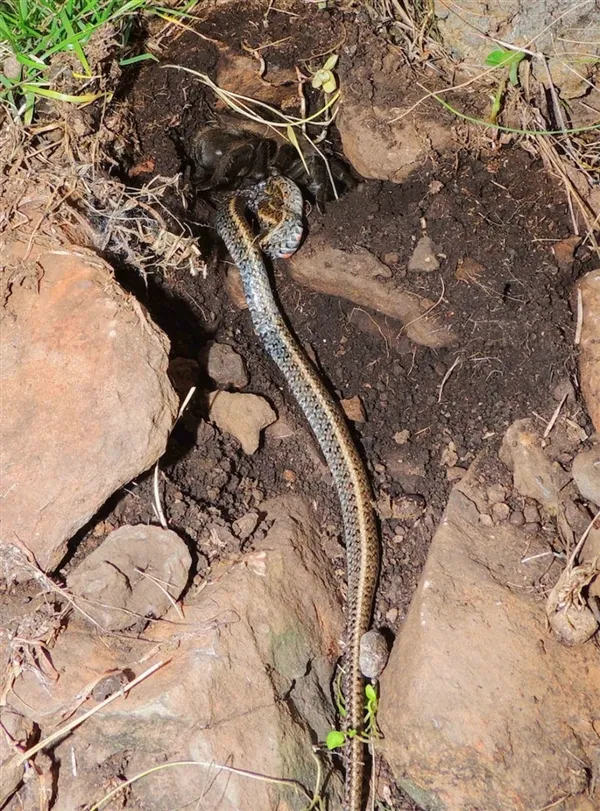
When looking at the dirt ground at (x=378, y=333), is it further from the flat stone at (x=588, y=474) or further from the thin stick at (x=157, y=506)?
the flat stone at (x=588, y=474)

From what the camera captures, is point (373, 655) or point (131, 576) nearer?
point (131, 576)

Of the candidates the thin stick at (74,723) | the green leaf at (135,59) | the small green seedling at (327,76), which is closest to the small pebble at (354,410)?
the thin stick at (74,723)

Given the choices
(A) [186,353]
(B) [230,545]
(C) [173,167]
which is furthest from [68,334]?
(C) [173,167]

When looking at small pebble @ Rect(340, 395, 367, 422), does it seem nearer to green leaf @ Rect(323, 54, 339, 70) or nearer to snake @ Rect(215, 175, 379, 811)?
snake @ Rect(215, 175, 379, 811)

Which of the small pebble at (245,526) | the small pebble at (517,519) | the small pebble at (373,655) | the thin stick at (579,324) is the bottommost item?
the small pebble at (373,655)

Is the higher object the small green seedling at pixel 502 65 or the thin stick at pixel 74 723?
the small green seedling at pixel 502 65

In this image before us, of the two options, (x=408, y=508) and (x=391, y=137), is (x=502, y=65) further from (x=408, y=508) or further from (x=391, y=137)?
(x=408, y=508)

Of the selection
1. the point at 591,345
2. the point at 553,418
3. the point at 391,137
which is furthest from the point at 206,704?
the point at 391,137
